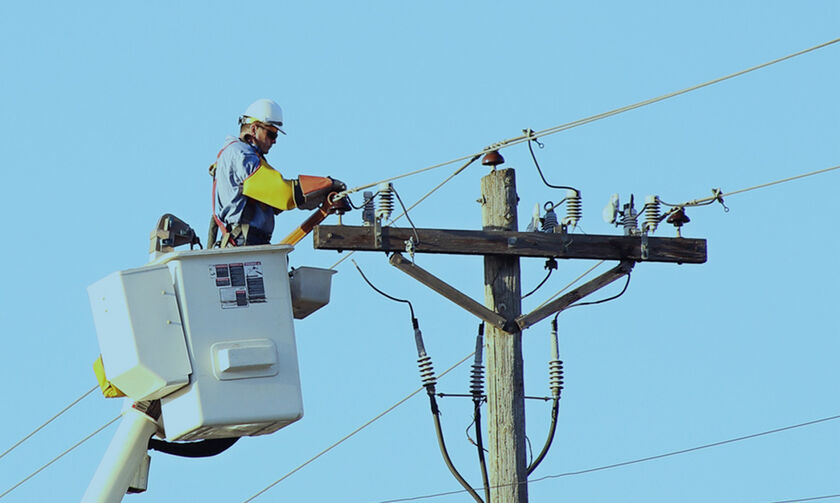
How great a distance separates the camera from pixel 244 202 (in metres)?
13.2

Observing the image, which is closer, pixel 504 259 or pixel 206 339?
pixel 206 339

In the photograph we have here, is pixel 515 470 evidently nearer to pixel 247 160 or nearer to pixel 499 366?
pixel 499 366

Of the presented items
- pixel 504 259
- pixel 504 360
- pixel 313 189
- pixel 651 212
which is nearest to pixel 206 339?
pixel 313 189

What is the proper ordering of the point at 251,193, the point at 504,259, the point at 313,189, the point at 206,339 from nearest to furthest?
the point at 206,339 → the point at 251,193 → the point at 313,189 → the point at 504,259

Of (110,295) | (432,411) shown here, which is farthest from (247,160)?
(432,411)

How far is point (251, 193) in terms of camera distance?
1315 centimetres

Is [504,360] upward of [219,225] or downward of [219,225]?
downward

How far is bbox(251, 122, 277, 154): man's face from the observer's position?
1358cm

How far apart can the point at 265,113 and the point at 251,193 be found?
2.12 feet

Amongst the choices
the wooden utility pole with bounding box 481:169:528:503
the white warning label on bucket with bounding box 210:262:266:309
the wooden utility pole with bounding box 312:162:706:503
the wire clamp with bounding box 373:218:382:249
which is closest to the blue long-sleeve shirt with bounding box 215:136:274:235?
the wooden utility pole with bounding box 312:162:706:503

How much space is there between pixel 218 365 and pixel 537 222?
2.61 metres

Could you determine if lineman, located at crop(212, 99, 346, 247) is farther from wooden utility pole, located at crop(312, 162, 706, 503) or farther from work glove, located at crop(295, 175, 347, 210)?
wooden utility pole, located at crop(312, 162, 706, 503)

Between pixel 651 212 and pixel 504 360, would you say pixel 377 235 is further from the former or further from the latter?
pixel 651 212

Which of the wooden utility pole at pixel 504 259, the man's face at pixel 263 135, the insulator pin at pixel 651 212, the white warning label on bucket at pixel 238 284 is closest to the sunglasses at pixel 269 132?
the man's face at pixel 263 135
